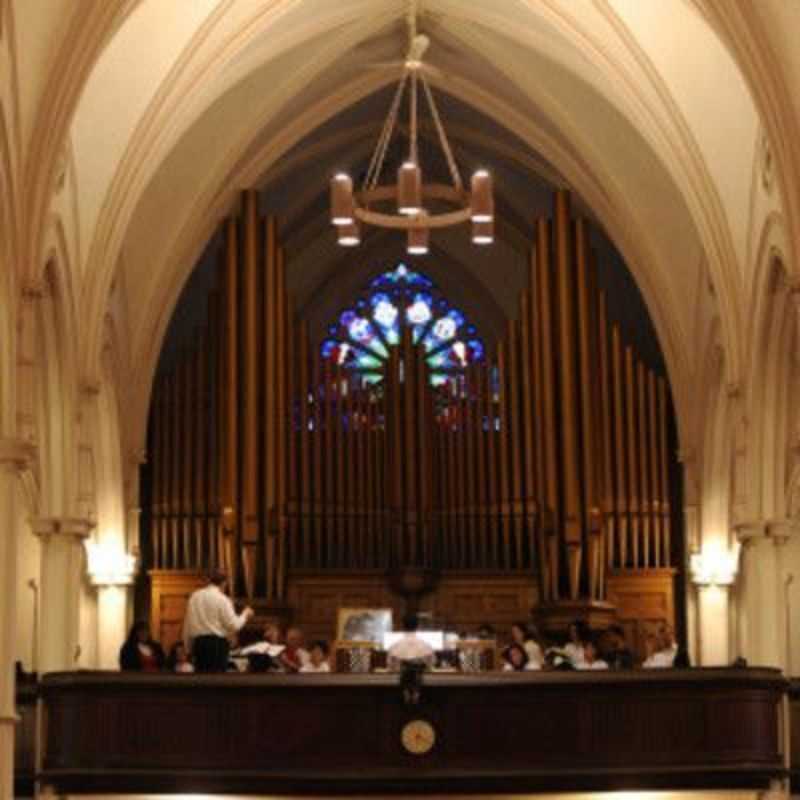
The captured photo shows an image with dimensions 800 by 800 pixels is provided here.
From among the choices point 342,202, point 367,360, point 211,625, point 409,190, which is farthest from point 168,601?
point 409,190

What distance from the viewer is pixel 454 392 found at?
2395 centimetres

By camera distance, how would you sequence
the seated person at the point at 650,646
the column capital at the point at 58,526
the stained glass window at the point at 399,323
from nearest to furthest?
the column capital at the point at 58,526 → the seated person at the point at 650,646 → the stained glass window at the point at 399,323

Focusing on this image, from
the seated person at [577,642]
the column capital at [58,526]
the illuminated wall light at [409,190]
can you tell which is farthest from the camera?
the column capital at [58,526]

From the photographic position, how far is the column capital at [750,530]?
20953 mm

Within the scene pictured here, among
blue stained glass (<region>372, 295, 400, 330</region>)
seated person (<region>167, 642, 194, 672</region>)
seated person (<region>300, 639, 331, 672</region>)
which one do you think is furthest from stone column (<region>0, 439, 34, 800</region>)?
blue stained glass (<region>372, 295, 400, 330</region>)

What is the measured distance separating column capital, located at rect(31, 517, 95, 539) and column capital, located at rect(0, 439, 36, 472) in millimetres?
3374

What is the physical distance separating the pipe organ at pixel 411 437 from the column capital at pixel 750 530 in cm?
220

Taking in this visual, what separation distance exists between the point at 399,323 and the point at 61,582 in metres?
7.42

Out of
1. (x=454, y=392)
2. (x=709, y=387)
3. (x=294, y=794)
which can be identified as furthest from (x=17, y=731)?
(x=709, y=387)

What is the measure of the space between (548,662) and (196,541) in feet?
17.3

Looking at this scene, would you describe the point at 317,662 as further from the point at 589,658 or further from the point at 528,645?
the point at 589,658

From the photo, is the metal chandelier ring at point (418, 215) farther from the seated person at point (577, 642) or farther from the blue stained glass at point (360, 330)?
the blue stained glass at point (360, 330)

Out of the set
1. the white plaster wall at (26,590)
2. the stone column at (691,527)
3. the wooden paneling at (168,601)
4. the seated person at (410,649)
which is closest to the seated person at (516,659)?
the seated person at (410,649)

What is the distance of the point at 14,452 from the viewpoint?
17719mm
